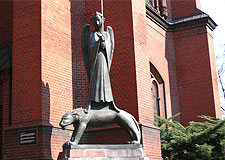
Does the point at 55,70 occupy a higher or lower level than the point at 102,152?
higher

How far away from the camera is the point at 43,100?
32.3 ft

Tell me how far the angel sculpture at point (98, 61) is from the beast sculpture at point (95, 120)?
0.15 metres

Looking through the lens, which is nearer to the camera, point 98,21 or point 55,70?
point 98,21

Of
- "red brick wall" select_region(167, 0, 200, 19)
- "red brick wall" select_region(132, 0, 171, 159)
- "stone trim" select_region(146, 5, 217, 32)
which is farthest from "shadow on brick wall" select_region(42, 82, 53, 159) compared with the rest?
"red brick wall" select_region(167, 0, 200, 19)

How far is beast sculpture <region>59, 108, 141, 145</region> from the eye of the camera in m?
8.10

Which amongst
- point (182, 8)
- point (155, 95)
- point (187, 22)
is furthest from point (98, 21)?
point (182, 8)

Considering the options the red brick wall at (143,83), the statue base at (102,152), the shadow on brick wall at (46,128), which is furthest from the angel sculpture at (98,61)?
the red brick wall at (143,83)

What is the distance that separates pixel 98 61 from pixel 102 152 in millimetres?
2143

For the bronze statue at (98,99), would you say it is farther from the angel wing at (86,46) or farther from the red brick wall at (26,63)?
the red brick wall at (26,63)

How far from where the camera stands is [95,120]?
8367 mm

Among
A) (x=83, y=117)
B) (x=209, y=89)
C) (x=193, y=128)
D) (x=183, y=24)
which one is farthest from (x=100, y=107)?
(x=183, y=24)

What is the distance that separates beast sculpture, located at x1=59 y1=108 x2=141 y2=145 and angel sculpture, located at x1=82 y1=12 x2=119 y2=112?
153mm

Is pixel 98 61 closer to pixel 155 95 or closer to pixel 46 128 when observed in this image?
pixel 46 128

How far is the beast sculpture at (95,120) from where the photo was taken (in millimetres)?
8102
